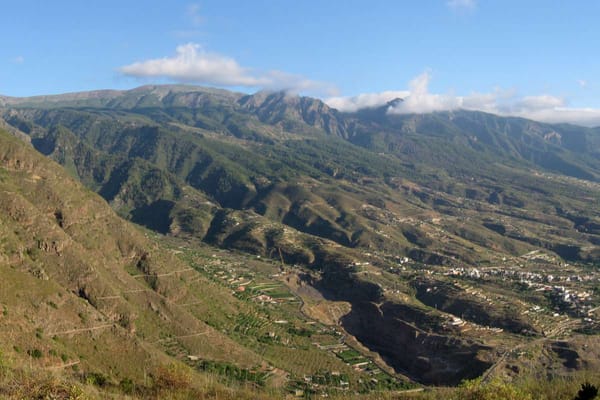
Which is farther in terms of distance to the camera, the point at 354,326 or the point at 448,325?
the point at 354,326

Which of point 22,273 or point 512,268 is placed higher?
point 22,273

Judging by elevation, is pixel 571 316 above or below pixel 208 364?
below

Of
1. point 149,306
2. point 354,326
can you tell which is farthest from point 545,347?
point 149,306

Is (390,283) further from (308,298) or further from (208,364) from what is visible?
(208,364)

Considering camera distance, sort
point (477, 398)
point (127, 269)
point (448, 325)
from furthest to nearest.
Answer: point (448, 325) < point (127, 269) < point (477, 398)

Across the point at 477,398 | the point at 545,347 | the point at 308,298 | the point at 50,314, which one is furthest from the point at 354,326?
the point at 477,398

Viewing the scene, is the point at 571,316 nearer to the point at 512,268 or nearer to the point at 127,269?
the point at 512,268

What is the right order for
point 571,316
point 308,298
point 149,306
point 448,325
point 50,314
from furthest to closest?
1. point 308,298
2. point 571,316
3. point 448,325
4. point 149,306
5. point 50,314

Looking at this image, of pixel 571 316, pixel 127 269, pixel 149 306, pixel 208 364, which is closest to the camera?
pixel 208 364

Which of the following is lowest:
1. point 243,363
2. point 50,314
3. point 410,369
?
point 410,369
